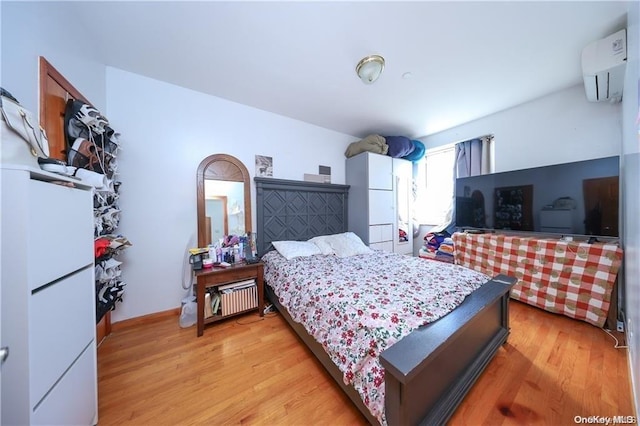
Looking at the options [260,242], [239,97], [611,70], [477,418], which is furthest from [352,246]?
[611,70]

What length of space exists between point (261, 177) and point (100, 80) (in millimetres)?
1618

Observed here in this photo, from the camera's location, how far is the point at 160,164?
6.92ft

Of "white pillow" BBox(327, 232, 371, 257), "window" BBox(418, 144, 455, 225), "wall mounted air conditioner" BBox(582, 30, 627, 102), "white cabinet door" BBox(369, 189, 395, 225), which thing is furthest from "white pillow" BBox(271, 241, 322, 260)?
"wall mounted air conditioner" BBox(582, 30, 627, 102)

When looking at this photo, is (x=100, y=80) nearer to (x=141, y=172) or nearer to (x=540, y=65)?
(x=141, y=172)

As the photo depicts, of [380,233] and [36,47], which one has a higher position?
[36,47]

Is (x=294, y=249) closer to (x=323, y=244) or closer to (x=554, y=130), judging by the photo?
(x=323, y=244)

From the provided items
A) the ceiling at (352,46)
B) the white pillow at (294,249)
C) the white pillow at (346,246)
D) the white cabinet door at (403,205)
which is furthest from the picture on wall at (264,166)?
the white cabinet door at (403,205)

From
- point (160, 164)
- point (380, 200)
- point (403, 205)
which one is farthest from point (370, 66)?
point (403, 205)

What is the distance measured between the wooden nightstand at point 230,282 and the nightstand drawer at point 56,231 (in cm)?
99

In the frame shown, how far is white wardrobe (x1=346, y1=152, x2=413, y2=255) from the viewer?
313cm

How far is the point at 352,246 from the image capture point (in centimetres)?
268

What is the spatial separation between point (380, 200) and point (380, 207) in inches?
4.4

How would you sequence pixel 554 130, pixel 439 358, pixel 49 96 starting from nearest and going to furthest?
pixel 439 358 → pixel 49 96 → pixel 554 130

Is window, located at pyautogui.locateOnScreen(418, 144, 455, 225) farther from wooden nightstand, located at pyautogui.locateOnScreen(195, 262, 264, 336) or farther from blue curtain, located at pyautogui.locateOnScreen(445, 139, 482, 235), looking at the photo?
wooden nightstand, located at pyautogui.locateOnScreen(195, 262, 264, 336)
